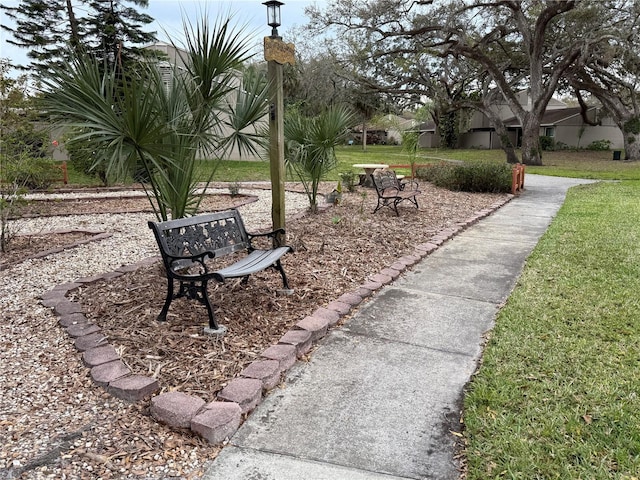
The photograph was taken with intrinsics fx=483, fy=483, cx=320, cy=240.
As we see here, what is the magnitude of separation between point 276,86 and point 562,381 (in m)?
3.44

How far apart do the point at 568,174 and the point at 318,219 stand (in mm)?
14856

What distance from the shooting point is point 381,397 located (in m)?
2.64

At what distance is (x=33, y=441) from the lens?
2203 millimetres

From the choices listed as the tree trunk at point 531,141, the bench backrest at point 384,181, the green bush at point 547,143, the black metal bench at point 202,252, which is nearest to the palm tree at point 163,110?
the black metal bench at point 202,252

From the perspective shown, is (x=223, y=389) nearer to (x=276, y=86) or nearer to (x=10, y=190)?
(x=276, y=86)

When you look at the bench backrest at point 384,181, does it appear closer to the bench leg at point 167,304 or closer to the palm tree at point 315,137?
the palm tree at point 315,137

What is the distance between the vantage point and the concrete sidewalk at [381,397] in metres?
2.11

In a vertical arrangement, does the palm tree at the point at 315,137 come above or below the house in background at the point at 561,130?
below

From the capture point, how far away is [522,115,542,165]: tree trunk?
24.1 metres

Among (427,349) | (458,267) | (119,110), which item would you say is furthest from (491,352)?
(119,110)

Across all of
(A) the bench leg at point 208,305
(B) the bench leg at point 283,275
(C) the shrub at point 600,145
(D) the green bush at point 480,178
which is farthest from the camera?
(C) the shrub at point 600,145

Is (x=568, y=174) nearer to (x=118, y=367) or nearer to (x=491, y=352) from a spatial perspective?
(x=491, y=352)

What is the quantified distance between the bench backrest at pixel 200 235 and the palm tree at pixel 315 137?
10.6 ft

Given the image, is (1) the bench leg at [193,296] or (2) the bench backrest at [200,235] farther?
(2) the bench backrest at [200,235]
